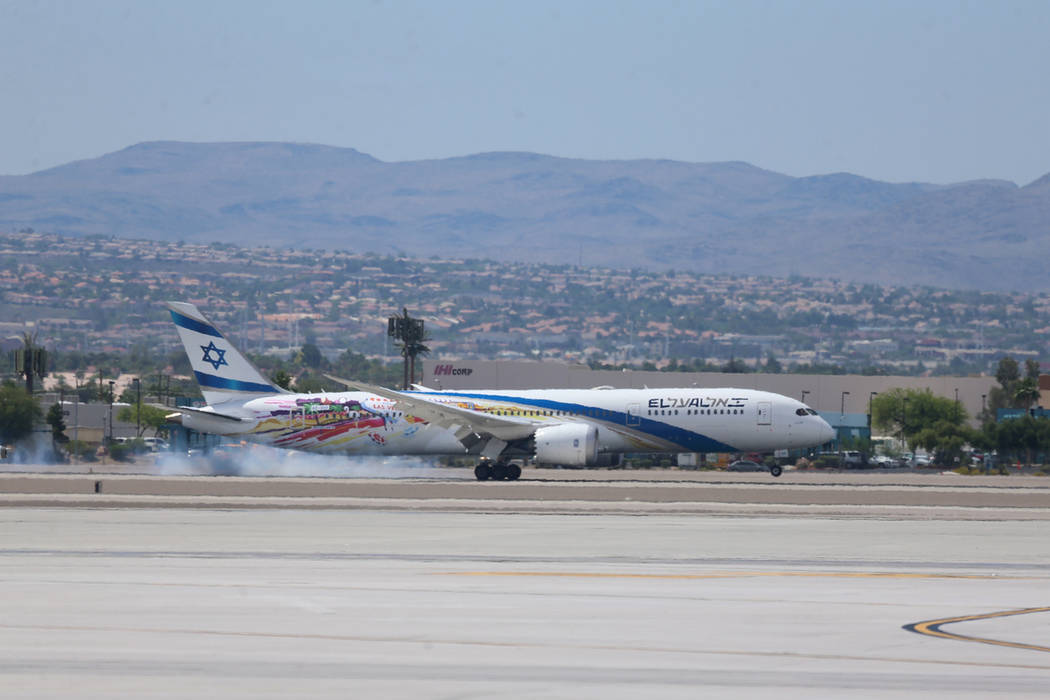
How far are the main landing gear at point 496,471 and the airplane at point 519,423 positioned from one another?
4cm

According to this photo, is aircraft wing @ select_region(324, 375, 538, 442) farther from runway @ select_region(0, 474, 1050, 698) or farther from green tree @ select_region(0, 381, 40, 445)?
green tree @ select_region(0, 381, 40, 445)

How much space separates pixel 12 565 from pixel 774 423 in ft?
112

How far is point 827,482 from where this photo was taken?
185ft

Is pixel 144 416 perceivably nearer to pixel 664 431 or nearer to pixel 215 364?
pixel 215 364

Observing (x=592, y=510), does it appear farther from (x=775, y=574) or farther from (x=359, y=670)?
(x=359, y=670)

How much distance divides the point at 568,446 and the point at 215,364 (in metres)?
15.5

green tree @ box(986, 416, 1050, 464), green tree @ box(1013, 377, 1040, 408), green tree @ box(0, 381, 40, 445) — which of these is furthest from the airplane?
green tree @ box(1013, 377, 1040, 408)

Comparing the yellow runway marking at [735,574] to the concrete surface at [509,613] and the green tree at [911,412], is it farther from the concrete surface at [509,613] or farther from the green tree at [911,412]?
the green tree at [911,412]

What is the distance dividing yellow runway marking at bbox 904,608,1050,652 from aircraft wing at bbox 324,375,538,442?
1311 inches

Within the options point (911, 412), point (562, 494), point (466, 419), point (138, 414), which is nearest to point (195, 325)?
point (466, 419)

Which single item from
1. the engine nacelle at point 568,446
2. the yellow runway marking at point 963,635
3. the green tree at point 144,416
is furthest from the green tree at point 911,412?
the yellow runway marking at point 963,635

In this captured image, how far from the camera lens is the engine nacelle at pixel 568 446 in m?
50.7

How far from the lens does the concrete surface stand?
1414 cm

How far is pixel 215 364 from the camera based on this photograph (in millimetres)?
56688
